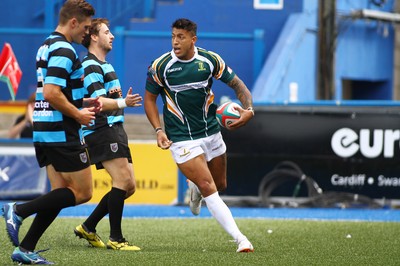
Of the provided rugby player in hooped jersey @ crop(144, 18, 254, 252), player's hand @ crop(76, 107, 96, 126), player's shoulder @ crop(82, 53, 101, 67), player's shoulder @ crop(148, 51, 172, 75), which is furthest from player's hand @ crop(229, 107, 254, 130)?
player's hand @ crop(76, 107, 96, 126)

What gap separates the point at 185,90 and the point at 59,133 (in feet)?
5.82

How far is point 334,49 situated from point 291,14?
1.20 meters

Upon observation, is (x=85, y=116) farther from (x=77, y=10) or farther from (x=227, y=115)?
(x=227, y=115)

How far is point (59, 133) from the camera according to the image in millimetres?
8070

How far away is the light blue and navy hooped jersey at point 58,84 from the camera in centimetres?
797

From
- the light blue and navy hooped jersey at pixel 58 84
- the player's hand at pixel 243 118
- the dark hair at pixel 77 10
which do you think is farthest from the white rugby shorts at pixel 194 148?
the dark hair at pixel 77 10

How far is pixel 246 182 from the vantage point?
1536 centimetres

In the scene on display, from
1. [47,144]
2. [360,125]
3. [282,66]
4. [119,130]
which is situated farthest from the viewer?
[282,66]

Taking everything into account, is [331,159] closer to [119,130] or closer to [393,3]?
[119,130]

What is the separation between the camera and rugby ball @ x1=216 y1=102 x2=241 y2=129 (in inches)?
376

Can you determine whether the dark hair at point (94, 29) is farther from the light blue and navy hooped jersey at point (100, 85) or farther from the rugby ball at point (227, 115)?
the rugby ball at point (227, 115)

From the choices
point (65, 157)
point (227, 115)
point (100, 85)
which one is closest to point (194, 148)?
point (227, 115)

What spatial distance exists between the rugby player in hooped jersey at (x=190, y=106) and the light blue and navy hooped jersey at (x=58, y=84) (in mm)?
1388

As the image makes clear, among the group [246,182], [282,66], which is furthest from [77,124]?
A: [282,66]
